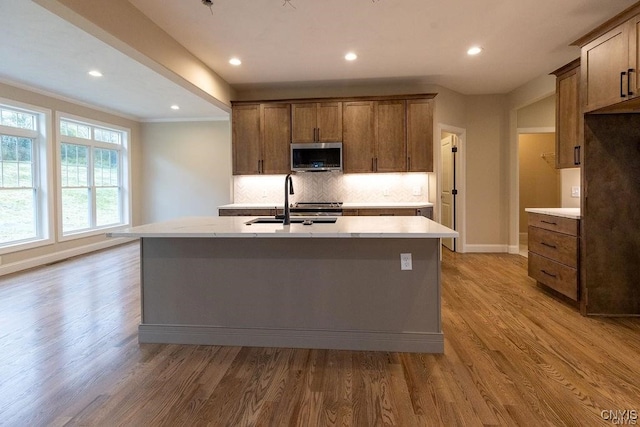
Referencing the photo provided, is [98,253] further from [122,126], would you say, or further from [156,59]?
[156,59]

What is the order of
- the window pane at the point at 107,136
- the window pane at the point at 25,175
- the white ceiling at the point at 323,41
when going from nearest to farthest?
1. the white ceiling at the point at 323,41
2. the window pane at the point at 25,175
3. the window pane at the point at 107,136

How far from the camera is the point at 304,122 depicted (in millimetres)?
5145

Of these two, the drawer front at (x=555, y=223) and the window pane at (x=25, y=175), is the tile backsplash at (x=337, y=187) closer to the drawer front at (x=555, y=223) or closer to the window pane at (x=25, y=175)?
the drawer front at (x=555, y=223)

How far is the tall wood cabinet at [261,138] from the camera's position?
520cm

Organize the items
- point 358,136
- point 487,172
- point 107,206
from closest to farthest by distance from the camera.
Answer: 1. point 358,136
2. point 487,172
3. point 107,206

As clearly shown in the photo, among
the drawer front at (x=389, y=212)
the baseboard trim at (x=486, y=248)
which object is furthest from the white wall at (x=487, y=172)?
the drawer front at (x=389, y=212)

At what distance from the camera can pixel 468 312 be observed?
3.26 m

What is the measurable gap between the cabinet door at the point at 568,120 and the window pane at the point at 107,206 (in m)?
7.23

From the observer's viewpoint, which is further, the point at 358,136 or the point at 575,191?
the point at 358,136

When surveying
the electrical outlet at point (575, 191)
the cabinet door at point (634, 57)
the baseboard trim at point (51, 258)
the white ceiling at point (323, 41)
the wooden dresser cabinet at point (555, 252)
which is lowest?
the baseboard trim at point (51, 258)

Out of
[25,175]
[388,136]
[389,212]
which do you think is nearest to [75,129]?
[25,175]

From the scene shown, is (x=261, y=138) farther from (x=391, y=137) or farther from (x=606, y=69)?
(x=606, y=69)

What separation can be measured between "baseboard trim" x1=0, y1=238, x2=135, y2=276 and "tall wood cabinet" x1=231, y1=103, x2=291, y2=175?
10.2ft

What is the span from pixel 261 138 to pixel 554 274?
12.9 feet
